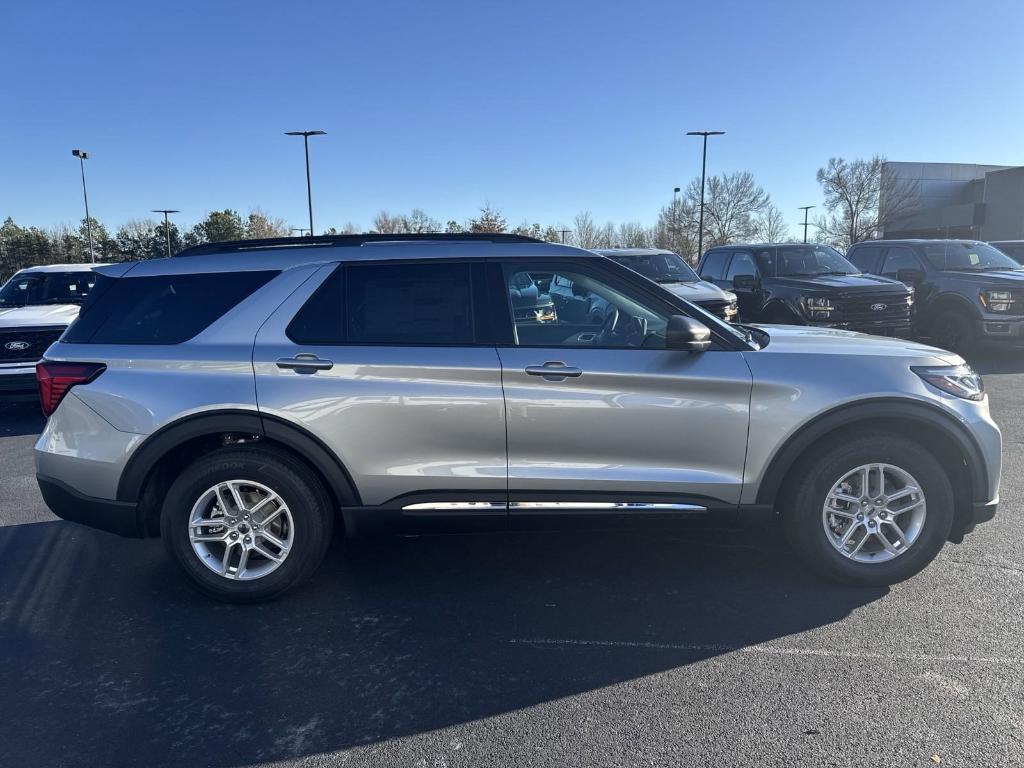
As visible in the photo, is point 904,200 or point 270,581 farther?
point 904,200

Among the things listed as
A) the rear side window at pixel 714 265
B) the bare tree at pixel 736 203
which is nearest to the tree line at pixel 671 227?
the bare tree at pixel 736 203

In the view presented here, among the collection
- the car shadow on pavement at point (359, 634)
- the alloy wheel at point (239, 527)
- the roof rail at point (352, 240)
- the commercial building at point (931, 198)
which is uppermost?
the commercial building at point (931, 198)

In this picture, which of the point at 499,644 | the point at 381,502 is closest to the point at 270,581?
the point at 381,502

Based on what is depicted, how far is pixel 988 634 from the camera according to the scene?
335 centimetres

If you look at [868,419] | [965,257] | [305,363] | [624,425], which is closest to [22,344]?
[305,363]

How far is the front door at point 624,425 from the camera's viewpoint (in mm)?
3615

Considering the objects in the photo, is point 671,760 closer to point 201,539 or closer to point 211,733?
point 211,733

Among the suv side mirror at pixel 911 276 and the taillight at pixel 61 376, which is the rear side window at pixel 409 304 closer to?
the taillight at pixel 61 376

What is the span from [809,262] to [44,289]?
38.9 ft

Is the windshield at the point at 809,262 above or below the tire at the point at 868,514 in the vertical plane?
above

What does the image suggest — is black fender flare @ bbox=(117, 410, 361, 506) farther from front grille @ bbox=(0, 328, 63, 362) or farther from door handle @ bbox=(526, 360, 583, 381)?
front grille @ bbox=(0, 328, 63, 362)

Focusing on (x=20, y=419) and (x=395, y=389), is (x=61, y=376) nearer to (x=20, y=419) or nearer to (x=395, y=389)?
(x=395, y=389)

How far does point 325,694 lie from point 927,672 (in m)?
2.55

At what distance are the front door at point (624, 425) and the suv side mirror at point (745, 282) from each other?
8824 millimetres
